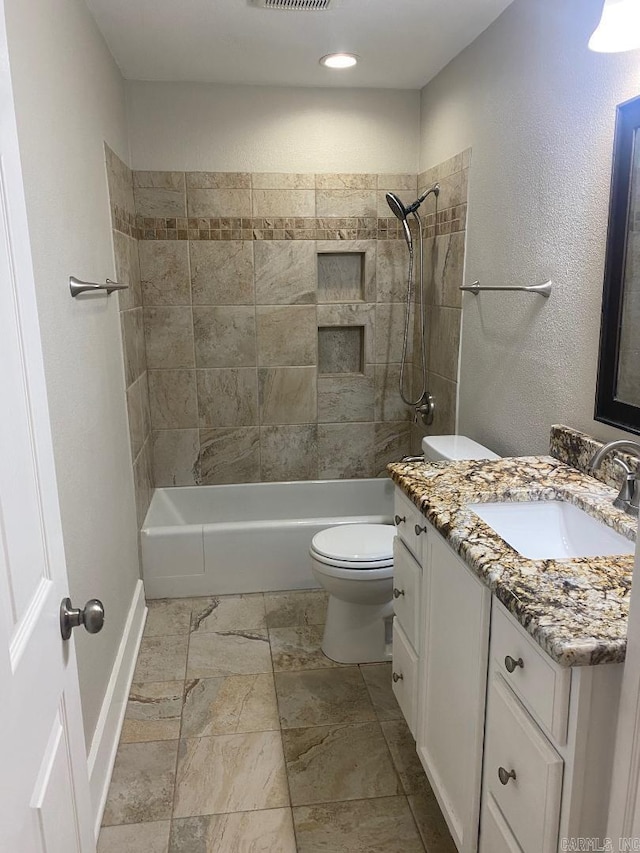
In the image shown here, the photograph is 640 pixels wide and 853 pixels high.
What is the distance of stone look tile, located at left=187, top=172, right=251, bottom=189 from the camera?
3293mm

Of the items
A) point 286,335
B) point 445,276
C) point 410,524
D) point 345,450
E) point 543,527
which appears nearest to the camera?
point 543,527

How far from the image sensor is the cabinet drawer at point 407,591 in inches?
71.1

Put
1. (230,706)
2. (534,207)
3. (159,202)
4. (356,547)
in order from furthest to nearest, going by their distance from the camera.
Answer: (159,202) → (356,547) → (230,706) → (534,207)

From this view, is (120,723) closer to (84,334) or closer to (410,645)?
(410,645)

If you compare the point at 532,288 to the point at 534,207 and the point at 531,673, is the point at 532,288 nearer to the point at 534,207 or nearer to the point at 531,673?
the point at 534,207

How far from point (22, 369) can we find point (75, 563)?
1.05 m

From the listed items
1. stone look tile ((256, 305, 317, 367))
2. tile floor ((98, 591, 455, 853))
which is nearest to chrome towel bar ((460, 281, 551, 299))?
stone look tile ((256, 305, 317, 367))

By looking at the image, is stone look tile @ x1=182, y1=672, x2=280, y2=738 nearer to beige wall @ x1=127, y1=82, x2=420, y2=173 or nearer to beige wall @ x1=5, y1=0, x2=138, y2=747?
beige wall @ x1=5, y1=0, x2=138, y2=747

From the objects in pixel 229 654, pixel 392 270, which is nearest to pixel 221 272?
pixel 392 270

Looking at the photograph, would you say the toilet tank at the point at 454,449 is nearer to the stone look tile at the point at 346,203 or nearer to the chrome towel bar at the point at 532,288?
the chrome towel bar at the point at 532,288

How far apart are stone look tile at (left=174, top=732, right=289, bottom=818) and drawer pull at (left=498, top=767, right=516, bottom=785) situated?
0.87m

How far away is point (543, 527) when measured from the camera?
66.8 inches

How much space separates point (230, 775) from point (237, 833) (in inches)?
8.6

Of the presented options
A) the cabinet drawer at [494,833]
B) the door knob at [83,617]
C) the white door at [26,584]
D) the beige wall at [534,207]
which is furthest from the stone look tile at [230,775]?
the beige wall at [534,207]
